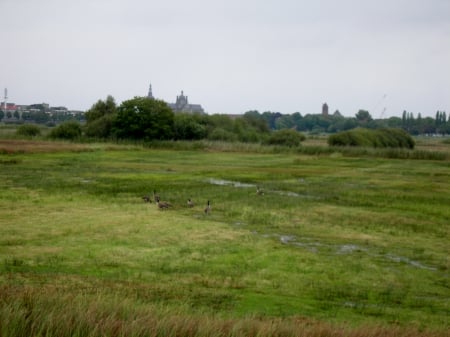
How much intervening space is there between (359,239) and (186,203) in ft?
36.5

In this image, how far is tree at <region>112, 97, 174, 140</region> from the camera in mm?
93188

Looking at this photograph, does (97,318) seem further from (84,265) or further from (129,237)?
(129,237)

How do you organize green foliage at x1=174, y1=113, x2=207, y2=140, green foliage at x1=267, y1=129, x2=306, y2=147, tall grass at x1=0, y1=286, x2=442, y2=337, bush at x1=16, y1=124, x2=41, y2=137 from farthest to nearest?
green foliage at x1=267, y1=129, x2=306, y2=147 < bush at x1=16, y1=124, x2=41, y2=137 < green foliage at x1=174, y1=113, x2=207, y2=140 < tall grass at x1=0, y1=286, x2=442, y2=337

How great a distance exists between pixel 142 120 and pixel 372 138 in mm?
41776

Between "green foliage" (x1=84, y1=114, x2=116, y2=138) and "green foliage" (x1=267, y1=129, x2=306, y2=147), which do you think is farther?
"green foliage" (x1=267, y1=129, x2=306, y2=147)

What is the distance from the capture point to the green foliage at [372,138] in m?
100

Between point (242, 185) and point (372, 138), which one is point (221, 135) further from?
point (242, 185)

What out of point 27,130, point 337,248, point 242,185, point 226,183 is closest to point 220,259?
point 337,248

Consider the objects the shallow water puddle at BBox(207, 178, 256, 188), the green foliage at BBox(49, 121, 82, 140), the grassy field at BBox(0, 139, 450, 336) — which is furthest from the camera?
the green foliage at BBox(49, 121, 82, 140)

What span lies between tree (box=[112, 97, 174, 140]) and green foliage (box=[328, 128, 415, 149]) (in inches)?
1109

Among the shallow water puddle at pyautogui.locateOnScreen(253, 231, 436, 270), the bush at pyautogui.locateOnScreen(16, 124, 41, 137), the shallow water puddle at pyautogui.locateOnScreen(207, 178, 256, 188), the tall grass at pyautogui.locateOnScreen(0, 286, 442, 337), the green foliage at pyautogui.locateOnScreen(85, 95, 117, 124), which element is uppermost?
the green foliage at pyautogui.locateOnScreen(85, 95, 117, 124)

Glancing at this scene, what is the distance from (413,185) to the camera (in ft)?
153

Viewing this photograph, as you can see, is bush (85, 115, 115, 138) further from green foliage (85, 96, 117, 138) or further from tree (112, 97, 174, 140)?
tree (112, 97, 174, 140)

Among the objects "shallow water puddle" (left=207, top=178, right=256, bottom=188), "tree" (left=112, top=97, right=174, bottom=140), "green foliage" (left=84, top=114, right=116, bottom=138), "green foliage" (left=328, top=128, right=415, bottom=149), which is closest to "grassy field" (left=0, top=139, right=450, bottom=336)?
"shallow water puddle" (left=207, top=178, right=256, bottom=188)
